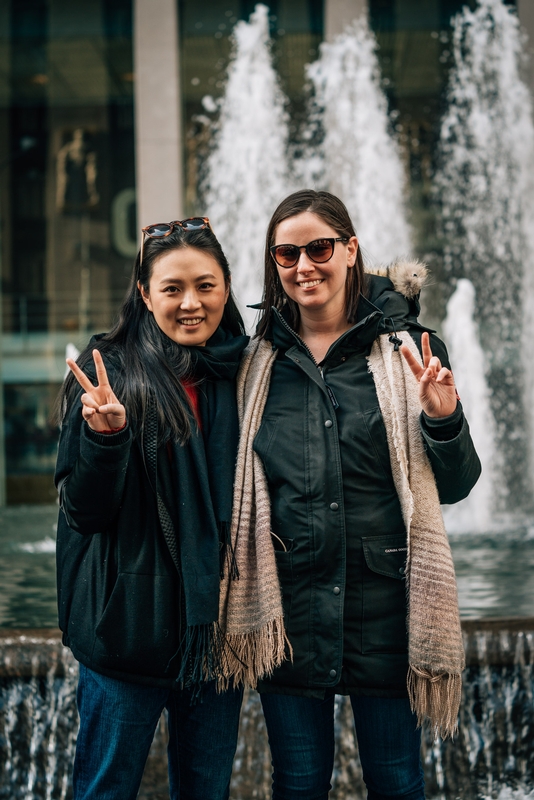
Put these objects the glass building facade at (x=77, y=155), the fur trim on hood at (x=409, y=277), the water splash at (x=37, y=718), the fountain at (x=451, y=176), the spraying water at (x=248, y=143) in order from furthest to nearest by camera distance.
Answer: the glass building facade at (x=77, y=155) < the spraying water at (x=248, y=143) < the fountain at (x=451, y=176) < the water splash at (x=37, y=718) < the fur trim on hood at (x=409, y=277)

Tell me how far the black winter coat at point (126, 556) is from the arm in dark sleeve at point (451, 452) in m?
0.57

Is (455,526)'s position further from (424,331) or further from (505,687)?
(424,331)

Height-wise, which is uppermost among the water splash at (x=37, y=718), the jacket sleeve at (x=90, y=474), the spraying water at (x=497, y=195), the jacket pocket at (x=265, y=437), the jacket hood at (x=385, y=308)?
the spraying water at (x=497, y=195)

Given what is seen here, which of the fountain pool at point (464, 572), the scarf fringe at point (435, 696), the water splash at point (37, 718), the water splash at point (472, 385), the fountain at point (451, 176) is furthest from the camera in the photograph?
the fountain at point (451, 176)

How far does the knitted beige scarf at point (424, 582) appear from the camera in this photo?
204 centimetres

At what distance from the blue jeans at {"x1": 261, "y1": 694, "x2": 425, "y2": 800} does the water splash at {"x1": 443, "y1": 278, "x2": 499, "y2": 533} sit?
7.16m

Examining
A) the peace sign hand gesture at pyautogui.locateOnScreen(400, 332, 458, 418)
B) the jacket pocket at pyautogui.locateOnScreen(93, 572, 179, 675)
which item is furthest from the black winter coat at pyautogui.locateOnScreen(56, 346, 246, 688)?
the peace sign hand gesture at pyautogui.locateOnScreen(400, 332, 458, 418)

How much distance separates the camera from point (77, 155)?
12.2 m

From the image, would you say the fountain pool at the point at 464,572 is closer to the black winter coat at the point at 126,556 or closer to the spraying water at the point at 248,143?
the black winter coat at the point at 126,556

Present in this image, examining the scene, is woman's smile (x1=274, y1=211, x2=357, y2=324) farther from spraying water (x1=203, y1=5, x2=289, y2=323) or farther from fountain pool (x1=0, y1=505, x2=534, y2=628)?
spraying water (x1=203, y1=5, x2=289, y2=323)

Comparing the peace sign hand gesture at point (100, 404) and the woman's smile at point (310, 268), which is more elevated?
the woman's smile at point (310, 268)

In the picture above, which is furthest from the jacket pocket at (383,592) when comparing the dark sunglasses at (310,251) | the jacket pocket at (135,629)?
the dark sunglasses at (310,251)

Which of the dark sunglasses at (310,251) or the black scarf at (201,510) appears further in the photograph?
the dark sunglasses at (310,251)

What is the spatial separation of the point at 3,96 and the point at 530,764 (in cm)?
1167
